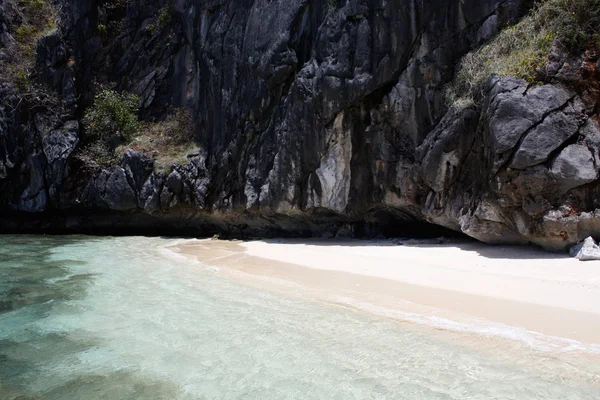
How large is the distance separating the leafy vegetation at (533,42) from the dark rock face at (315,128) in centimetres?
36

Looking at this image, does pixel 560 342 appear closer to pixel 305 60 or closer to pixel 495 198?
pixel 495 198

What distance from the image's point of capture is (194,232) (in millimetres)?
19203

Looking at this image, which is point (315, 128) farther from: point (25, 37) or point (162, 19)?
point (25, 37)

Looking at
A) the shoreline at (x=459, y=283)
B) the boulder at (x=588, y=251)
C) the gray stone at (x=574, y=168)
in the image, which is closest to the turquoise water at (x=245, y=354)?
the shoreline at (x=459, y=283)

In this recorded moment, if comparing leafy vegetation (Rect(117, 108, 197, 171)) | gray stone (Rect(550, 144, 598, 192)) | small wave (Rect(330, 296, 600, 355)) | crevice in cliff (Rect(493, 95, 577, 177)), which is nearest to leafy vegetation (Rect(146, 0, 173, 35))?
leafy vegetation (Rect(117, 108, 197, 171))

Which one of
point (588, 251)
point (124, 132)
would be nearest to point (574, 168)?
point (588, 251)

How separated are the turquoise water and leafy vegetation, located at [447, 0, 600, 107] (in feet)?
21.1

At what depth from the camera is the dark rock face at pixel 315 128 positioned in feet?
25.5

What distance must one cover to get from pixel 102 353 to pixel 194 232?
1493cm

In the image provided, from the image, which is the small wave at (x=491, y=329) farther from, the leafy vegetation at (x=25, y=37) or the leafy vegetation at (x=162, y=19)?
the leafy vegetation at (x=25, y=37)

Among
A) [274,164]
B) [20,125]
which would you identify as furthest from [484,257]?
[20,125]

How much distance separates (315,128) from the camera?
1276 cm

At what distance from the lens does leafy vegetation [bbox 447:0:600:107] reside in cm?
787

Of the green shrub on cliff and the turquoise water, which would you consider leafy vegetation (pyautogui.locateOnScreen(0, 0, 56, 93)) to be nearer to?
the green shrub on cliff
